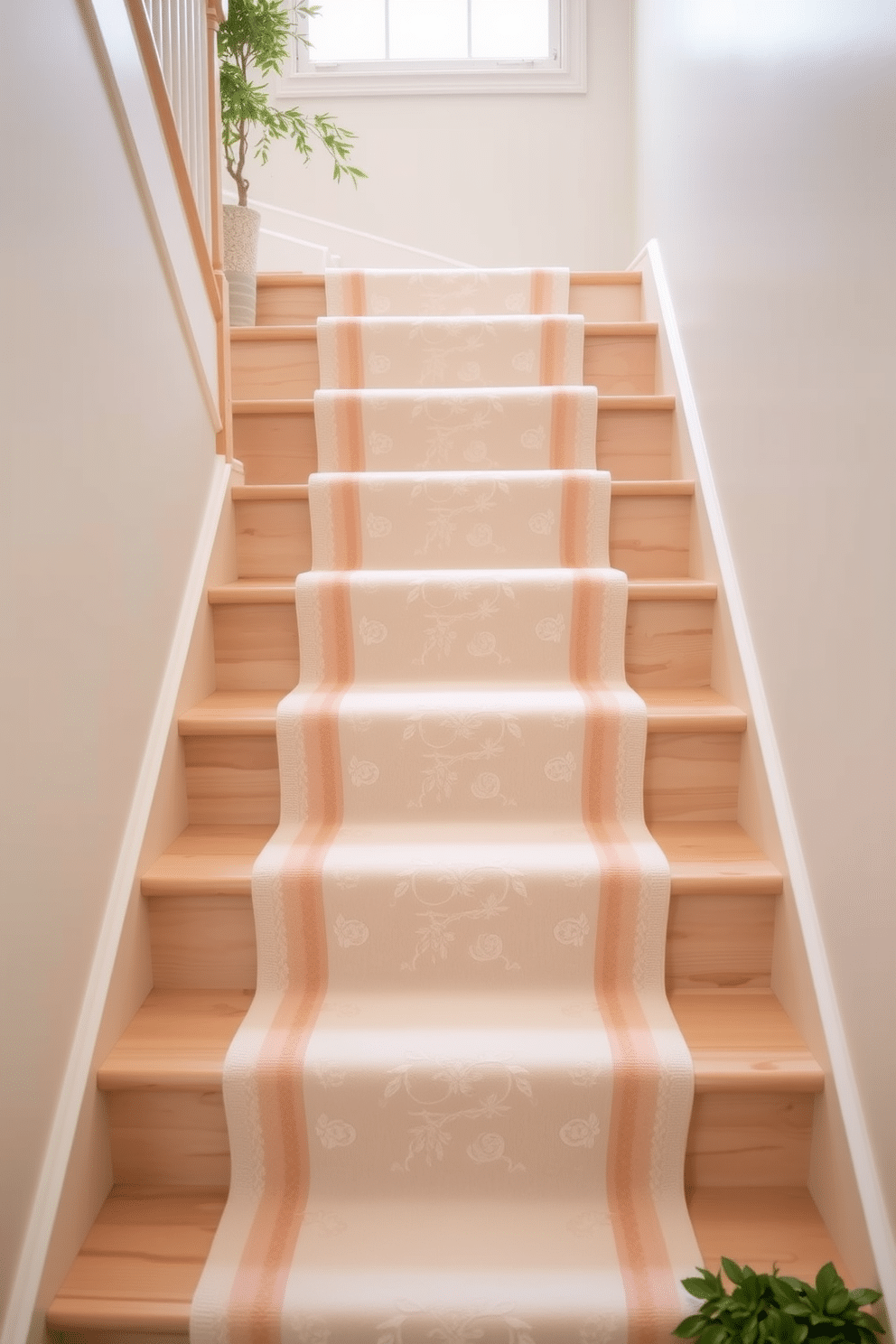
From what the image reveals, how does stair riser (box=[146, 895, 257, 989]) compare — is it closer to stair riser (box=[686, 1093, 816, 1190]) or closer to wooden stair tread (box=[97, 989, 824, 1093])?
wooden stair tread (box=[97, 989, 824, 1093])

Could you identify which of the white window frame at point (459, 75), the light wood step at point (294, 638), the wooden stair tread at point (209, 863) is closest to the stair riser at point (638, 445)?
the light wood step at point (294, 638)

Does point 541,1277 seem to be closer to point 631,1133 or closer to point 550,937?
point 631,1133

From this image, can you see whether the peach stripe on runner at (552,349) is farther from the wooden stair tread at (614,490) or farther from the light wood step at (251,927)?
the light wood step at (251,927)

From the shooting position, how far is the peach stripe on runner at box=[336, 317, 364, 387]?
7.99 ft

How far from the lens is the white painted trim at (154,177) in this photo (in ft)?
4.56

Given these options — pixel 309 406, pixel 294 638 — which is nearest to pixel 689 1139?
pixel 294 638

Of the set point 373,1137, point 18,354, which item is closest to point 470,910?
point 373,1137

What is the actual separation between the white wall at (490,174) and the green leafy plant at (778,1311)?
10.9 feet

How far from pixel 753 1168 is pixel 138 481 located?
135cm

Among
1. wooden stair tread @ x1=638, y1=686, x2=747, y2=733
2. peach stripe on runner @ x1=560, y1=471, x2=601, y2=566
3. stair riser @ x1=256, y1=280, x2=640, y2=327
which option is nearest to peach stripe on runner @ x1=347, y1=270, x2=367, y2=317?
stair riser @ x1=256, y1=280, x2=640, y2=327

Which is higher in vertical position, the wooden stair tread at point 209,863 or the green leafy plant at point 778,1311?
the wooden stair tread at point 209,863

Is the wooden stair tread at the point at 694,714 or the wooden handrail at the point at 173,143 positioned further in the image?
the wooden stair tread at the point at 694,714

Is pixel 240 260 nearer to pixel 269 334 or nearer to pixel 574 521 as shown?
pixel 269 334

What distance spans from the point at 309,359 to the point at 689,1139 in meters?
1.95
